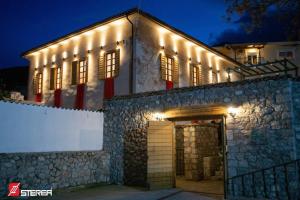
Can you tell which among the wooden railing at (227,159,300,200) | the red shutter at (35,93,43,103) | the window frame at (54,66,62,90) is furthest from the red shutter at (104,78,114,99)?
the wooden railing at (227,159,300,200)

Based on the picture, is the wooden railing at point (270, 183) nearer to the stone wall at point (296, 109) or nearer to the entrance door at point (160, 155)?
the stone wall at point (296, 109)

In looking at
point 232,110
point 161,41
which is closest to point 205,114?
point 232,110

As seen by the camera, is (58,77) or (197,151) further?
(58,77)

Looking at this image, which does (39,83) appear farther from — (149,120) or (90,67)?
(149,120)

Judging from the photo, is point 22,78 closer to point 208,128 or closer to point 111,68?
point 111,68

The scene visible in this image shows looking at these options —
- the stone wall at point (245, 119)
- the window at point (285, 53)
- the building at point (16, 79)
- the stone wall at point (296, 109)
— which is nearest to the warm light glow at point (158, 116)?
the stone wall at point (245, 119)

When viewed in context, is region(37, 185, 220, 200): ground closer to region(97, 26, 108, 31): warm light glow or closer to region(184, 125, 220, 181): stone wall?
region(184, 125, 220, 181): stone wall

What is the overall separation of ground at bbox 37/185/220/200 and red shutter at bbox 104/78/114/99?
16.1 ft

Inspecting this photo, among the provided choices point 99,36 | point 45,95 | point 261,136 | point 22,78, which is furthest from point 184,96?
point 22,78

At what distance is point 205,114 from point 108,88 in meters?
6.06

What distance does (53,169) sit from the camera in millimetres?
9461

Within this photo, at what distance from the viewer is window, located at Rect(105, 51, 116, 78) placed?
1391 cm

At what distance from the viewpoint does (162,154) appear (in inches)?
396

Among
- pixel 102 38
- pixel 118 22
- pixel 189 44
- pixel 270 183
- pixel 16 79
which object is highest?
pixel 16 79
